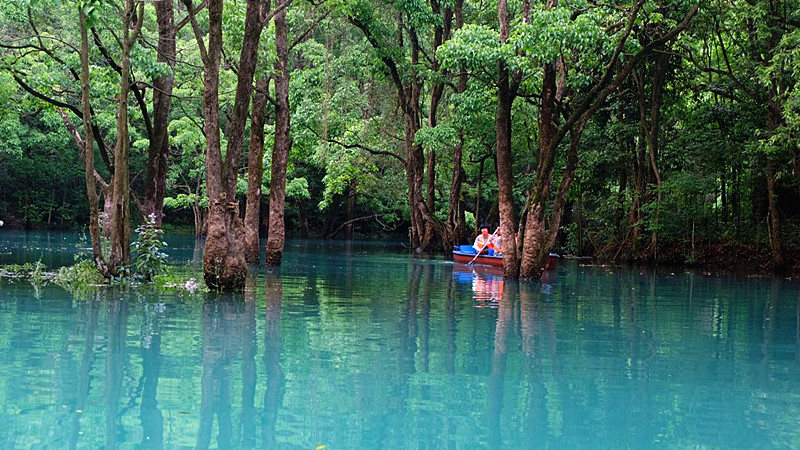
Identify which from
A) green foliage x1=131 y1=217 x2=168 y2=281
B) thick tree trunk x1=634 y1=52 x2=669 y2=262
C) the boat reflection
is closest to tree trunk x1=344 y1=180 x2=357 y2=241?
thick tree trunk x1=634 y1=52 x2=669 y2=262

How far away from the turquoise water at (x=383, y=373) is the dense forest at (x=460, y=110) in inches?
Answer: 139

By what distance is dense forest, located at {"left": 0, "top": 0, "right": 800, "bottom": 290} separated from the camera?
16.7 metres

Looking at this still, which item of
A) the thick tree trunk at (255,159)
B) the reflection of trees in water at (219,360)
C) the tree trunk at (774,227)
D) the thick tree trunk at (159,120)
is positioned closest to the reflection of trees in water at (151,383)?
the reflection of trees in water at (219,360)

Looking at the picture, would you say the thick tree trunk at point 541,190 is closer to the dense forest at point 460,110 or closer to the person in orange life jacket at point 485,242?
the dense forest at point 460,110

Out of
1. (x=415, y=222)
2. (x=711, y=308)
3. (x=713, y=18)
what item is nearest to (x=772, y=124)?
(x=713, y=18)

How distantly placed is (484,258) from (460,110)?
472 cm

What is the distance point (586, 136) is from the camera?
32.4 metres

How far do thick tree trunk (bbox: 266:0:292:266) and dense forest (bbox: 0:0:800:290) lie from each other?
0.07 metres

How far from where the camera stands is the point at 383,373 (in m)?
7.74

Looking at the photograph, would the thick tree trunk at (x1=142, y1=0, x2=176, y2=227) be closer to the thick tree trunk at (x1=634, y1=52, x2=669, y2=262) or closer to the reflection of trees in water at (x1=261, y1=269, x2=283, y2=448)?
the reflection of trees in water at (x1=261, y1=269, x2=283, y2=448)

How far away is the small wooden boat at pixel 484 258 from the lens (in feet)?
77.7

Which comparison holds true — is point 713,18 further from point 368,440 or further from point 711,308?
point 368,440

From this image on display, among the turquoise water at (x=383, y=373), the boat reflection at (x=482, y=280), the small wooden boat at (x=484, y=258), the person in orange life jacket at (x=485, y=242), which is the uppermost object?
the person in orange life jacket at (x=485, y=242)

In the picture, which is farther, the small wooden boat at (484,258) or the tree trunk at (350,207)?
the tree trunk at (350,207)
